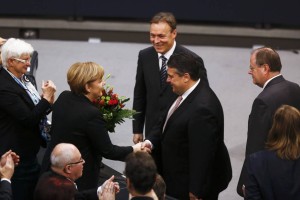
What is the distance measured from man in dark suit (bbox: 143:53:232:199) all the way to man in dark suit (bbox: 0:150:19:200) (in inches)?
39.8

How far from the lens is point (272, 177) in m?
3.84

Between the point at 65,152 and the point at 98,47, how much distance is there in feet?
17.9

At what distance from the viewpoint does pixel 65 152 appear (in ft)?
12.4

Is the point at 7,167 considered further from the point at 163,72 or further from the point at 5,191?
the point at 163,72

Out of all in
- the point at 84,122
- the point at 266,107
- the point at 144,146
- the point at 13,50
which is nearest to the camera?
the point at 84,122

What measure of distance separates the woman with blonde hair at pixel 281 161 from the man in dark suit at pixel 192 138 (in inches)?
22.5

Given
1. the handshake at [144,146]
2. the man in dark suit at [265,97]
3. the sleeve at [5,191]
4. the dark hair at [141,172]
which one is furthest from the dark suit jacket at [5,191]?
the man in dark suit at [265,97]

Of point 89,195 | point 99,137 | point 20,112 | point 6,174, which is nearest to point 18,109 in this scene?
point 20,112

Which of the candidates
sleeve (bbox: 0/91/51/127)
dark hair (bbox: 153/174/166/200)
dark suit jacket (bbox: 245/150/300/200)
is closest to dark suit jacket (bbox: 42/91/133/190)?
sleeve (bbox: 0/91/51/127)

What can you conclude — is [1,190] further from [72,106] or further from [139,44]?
[139,44]

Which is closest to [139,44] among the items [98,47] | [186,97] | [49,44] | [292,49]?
[98,47]

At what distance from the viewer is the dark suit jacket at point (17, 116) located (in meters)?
4.38

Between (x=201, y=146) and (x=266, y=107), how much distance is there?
45 centimetres

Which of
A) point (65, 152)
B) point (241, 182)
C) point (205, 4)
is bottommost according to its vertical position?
point (241, 182)
